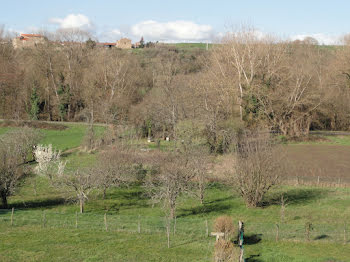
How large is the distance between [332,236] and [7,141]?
2834 cm

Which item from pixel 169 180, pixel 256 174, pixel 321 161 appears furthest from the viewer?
pixel 321 161

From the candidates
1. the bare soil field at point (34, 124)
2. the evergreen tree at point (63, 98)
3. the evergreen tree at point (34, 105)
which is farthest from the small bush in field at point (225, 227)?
the evergreen tree at point (63, 98)

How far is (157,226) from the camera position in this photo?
22.4 meters

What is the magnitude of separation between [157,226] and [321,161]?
25527 millimetres

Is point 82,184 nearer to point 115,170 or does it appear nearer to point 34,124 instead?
point 115,170

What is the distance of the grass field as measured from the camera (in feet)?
61.0

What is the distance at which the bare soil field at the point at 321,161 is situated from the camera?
35575mm

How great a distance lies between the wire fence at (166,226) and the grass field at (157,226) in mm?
51

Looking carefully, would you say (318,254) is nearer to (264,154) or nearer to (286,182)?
(264,154)

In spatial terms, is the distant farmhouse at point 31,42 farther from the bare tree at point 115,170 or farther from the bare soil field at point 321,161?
the bare tree at point 115,170

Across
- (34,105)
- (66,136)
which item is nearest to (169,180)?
(66,136)


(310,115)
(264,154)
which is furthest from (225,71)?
(264,154)

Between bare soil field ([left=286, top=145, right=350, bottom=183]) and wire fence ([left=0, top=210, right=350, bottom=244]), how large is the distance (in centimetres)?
1197

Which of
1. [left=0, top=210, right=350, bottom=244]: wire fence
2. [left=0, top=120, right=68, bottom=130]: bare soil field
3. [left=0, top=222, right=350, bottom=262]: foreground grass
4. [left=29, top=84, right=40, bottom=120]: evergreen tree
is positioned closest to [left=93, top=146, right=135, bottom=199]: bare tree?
[left=0, top=210, right=350, bottom=244]: wire fence
